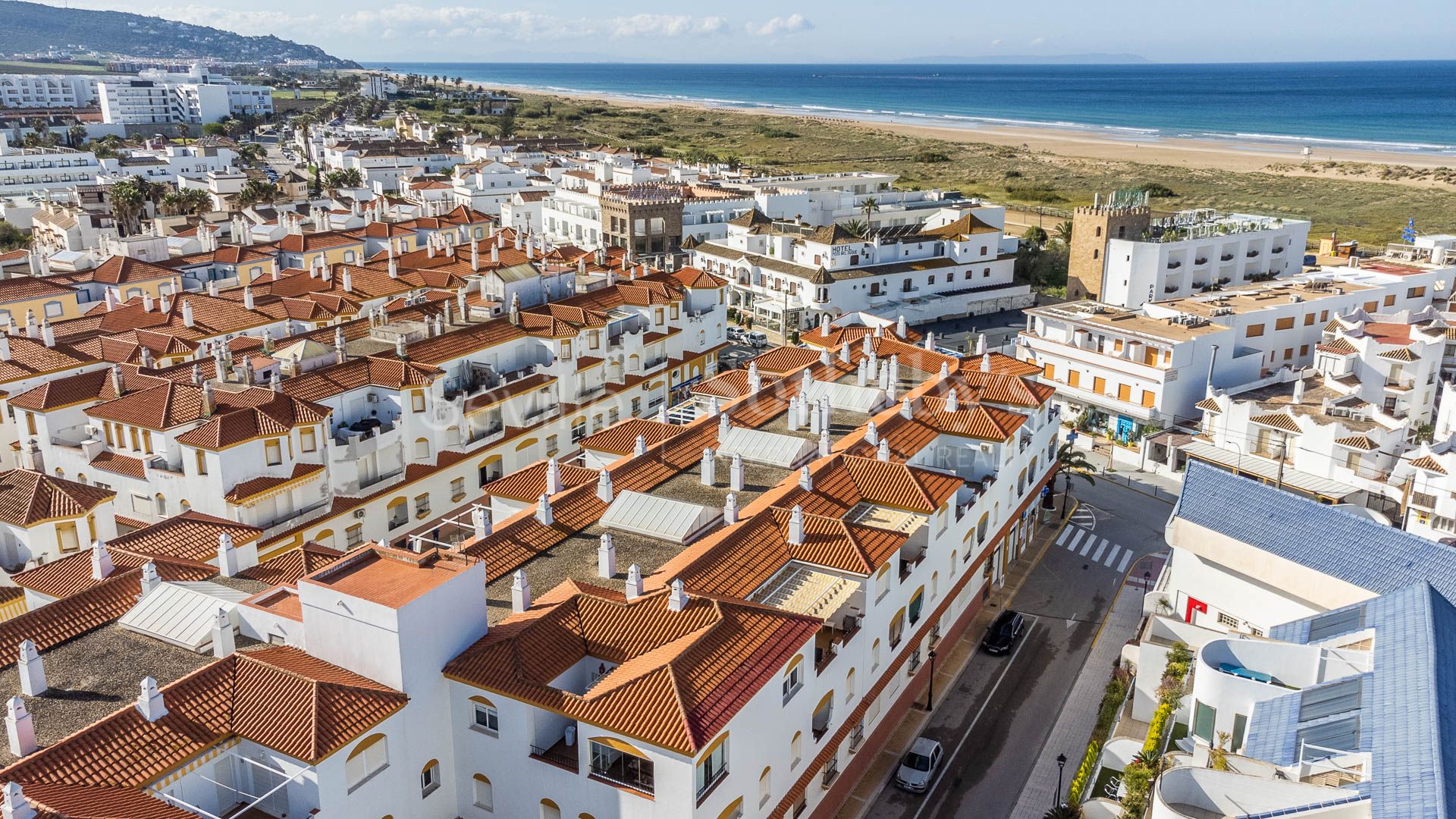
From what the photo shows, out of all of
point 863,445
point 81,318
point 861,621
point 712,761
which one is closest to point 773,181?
point 81,318

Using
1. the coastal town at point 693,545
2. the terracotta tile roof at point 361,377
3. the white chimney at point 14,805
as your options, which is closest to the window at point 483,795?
the coastal town at point 693,545

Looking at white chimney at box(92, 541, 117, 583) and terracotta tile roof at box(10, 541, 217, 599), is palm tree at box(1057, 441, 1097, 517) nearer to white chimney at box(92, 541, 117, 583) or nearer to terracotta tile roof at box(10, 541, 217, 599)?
terracotta tile roof at box(10, 541, 217, 599)

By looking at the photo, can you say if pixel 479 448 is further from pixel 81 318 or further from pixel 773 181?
pixel 773 181

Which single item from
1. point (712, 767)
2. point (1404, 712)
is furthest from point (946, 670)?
point (712, 767)

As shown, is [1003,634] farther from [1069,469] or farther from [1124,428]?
[1124,428]

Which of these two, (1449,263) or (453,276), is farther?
(1449,263)

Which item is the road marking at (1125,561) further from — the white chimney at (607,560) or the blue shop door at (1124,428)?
the white chimney at (607,560)
